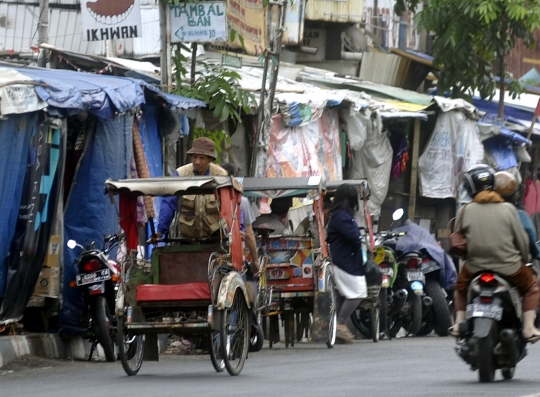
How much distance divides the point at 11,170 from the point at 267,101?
582 centimetres

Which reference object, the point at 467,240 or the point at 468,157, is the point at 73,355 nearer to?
the point at 467,240

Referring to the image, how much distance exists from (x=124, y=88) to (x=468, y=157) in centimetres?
1040

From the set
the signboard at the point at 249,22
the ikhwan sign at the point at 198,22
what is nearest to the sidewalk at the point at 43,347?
the ikhwan sign at the point at 198,22

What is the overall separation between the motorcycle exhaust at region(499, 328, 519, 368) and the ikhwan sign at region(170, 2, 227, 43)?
257 inches

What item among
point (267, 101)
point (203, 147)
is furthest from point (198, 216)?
point (267, 101)

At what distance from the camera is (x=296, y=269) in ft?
43.9

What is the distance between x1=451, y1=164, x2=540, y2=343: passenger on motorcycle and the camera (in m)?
9.22

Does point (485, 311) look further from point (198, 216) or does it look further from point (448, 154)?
point (448, 154)

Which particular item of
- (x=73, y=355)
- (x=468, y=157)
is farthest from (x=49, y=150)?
(x=468, y=157)

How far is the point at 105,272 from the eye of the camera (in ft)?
38.1

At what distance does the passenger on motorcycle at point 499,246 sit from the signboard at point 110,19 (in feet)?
20.4

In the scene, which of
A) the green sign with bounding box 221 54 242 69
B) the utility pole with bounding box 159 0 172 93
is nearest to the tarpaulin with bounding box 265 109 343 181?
the green sign with bounding box 221 54 242 69

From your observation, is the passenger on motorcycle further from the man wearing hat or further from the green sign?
the green sign

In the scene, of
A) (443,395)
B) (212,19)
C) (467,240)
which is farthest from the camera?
(212,19)
